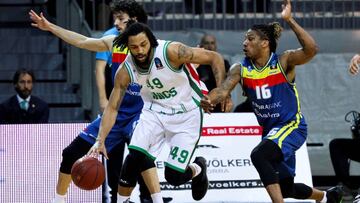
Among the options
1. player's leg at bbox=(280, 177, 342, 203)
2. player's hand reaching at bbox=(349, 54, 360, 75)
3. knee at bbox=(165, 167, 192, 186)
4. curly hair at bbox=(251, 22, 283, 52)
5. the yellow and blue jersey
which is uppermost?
curly hair at bbox=(251, 22, 283, 52)

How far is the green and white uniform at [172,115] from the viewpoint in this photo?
10516 mm

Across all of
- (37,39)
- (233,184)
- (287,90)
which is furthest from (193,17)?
(287,90)

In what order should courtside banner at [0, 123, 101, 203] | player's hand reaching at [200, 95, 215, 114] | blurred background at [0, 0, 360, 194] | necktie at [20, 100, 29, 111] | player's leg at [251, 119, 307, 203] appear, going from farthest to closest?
blurred background at [0, 0, 360, 194] → necktie at [20, 100, 29, 111] → courtside banner at [0, 123, 101, 203] → player's leg at [251, 119, 307, 203] → player's hand reaching at [200, 95, 215, 114]

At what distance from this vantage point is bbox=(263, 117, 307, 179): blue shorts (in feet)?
35.4

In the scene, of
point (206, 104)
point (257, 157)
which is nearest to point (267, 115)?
point (257, 157)

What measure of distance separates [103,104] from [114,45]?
5.85ft

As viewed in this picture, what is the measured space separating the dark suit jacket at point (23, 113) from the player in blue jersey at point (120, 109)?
221 centimetres

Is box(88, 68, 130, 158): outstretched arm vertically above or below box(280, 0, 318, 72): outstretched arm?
below

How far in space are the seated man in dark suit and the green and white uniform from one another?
3.43 metres

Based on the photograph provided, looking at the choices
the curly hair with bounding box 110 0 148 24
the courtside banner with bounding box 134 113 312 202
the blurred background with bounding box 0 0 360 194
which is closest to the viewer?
the curly hair with bounding box 110 0 148 24

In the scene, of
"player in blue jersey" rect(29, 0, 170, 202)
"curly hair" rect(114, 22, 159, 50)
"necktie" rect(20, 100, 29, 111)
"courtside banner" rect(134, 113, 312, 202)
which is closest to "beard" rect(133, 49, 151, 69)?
"curly hair" rect(114, 22, 159, 50)

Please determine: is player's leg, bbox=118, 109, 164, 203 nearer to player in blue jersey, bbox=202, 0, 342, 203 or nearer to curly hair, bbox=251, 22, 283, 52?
player in blue jersey, bbox=202, 0, 342, 203

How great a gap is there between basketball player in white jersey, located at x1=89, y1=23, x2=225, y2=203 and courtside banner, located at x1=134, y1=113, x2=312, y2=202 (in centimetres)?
195

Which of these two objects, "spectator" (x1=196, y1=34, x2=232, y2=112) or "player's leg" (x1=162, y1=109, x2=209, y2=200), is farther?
"spectator" (x1=196, y1=34, x2=232, y2=112)
